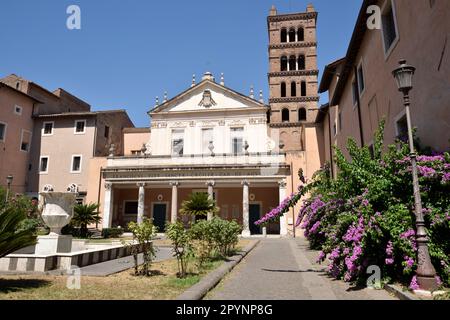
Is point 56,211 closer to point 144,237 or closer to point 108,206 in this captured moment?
point 144,237

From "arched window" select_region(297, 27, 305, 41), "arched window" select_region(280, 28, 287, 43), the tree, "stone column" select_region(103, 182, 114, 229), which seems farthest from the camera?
"arched window" select_region(280, 28, 287, 43)

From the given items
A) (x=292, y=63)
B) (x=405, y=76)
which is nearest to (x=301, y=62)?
(x=292, y=63)

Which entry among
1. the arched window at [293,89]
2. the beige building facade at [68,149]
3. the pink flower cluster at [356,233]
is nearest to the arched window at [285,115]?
the arched window at [293,89]

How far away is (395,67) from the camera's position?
10625 millimetres

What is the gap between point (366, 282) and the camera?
7047 millimetres

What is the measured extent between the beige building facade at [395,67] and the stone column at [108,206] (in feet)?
67.2

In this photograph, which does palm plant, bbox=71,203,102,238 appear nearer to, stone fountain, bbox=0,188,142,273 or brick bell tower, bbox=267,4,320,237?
stone fountain, bbox=0,188,142,273

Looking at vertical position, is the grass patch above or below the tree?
below

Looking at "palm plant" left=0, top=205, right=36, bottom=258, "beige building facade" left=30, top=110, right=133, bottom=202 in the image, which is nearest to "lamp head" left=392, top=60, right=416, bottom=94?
"palm plant" left=0, top=205, right=36, bottom=258

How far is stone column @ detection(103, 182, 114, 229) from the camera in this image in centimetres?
2945

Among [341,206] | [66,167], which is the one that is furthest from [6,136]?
[341,206]

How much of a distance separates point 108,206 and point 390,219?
87.4 ft

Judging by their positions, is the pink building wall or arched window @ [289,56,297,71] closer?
the pink building wall

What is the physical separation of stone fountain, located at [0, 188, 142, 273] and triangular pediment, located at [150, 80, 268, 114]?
77.6 ft
